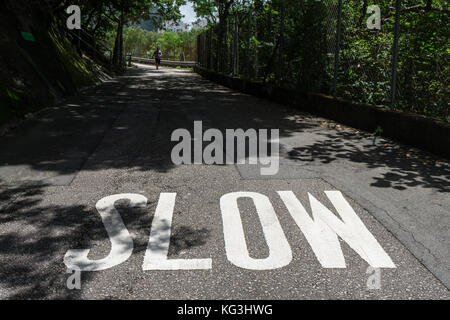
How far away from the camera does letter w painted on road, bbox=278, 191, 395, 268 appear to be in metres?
3.52

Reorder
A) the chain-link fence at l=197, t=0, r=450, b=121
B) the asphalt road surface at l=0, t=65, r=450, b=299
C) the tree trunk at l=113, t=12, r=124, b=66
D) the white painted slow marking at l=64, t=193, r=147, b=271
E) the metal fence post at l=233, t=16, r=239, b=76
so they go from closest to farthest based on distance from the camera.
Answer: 1. the asphalt road surface at l=0, t=65, r=450, b=299
2. the white painted slow marking at l=64, t=193, r=147, b=271
3. the chain-link fence at l=197, t=0, r=450, b=121
4. the metal fence post at l=233, t=16, r=239, b=76
5. the tree trunk at l=113, t=12, r=124, b=66

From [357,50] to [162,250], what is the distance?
26.1 feet

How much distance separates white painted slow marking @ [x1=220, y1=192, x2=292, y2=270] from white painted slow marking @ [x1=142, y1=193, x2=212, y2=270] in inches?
11.5

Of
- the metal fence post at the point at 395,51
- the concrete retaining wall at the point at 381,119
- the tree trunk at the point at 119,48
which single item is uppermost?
the tree trunk at the point at 119,48

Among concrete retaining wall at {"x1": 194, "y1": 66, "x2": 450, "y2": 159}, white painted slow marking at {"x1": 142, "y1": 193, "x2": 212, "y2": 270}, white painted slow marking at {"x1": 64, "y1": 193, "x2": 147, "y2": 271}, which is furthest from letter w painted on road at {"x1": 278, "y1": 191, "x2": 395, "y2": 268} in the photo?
concrete retaining wall at {"x1": 194, "y1": 66, "x2": 450, "y2": 159}

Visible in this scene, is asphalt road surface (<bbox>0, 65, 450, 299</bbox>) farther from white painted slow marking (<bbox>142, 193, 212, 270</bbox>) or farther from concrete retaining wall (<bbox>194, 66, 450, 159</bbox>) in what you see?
concrete retaining wall (<bbox>194, 66, 450, 159</bbox>)

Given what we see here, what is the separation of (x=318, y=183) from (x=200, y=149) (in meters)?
2.41

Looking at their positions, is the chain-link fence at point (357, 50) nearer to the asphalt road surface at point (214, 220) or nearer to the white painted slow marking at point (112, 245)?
the asphalt road surface at point (214, 220)

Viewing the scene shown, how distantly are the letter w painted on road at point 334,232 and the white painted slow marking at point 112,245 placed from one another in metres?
1.60

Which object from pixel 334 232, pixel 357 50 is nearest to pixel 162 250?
pixel 334 232

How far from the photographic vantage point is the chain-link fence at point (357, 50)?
7840 millimetres

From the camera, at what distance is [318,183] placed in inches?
219

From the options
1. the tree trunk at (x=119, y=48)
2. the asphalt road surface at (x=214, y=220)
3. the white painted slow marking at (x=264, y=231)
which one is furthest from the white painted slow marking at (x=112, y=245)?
the tree trunk at (x=119, y=48)

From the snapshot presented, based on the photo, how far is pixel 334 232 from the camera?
4.05 meters
